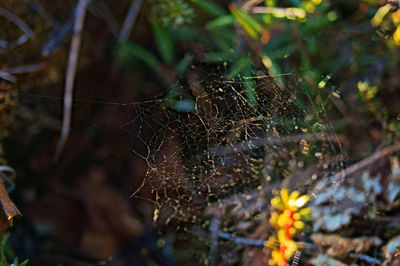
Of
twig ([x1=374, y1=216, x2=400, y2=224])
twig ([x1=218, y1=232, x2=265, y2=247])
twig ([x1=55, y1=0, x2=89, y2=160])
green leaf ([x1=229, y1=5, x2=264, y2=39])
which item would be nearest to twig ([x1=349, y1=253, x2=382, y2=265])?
twig ([x1=374, y1=216, x2=400, y2=224])

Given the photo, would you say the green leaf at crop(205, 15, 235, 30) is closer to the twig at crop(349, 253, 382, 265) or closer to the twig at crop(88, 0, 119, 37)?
the twig at crop(88, 0, 119, 37)

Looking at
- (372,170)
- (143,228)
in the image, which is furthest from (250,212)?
(143,228)

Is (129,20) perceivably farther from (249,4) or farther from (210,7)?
(249,4)

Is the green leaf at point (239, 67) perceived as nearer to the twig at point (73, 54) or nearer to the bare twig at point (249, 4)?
the bare twig at point (249, 4)

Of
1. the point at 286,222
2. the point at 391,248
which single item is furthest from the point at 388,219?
the point at 286,222

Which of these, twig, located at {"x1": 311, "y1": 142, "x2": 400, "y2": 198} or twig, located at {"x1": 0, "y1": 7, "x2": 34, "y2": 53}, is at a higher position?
twig, located at {"x1": 0, "y1": 7, "x2": 34, "y2": 53}

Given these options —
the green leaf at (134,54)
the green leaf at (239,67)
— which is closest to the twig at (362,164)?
the green leaf at (239,67)
